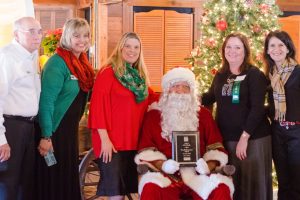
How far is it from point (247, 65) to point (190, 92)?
1.58 ft

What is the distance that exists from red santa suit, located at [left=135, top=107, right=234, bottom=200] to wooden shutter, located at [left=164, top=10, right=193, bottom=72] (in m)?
5.06

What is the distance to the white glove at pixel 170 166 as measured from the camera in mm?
3416

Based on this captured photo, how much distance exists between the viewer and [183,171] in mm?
3523

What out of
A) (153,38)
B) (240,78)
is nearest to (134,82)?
(240,78)

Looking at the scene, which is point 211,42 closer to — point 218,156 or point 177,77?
point 177,77

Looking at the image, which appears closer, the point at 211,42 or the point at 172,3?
the point at 211,42

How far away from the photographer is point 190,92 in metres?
3.70

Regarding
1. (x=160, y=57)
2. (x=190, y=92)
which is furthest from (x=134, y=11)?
(x=190, y=92)

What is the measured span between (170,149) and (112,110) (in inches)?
21.4

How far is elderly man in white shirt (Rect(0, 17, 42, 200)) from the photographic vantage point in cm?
304

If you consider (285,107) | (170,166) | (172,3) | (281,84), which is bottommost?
(170,166)

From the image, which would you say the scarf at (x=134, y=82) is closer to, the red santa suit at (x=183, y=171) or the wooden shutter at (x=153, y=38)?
the red santa suit at (x=183, y=171)

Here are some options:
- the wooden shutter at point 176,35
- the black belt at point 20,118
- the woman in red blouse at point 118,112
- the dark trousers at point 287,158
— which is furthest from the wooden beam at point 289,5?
the black belt at point 20,118

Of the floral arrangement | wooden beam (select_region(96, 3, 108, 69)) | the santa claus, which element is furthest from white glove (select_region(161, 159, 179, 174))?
wooden beam (select_region(96, 3, 108, 69))
